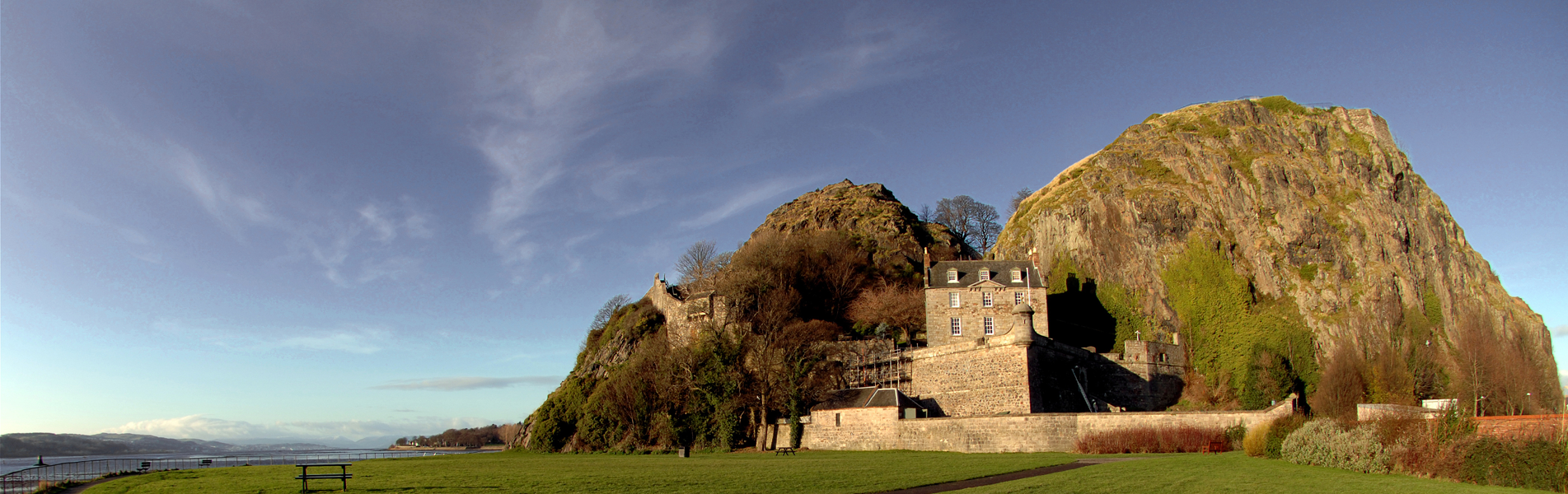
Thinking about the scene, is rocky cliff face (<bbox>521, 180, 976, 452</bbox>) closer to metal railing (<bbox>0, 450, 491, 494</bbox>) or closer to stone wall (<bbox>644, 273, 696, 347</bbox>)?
stone wall (<bbox>644, 273, 696, 347</bbox>)

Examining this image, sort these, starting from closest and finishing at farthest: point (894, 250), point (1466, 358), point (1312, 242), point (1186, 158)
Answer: point (1466, 358) < point (1312, 242) < point (1186, 158) < point (894, 250)

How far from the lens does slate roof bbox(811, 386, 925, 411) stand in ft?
130

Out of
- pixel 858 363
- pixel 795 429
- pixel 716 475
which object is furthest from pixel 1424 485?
pixel 858 363

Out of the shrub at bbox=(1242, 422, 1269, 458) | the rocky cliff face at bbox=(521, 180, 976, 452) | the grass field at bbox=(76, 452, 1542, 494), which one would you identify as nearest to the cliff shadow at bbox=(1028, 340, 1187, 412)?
the rocky cliff face at bbox=(521, 180, 976, 452)

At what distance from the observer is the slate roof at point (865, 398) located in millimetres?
39531

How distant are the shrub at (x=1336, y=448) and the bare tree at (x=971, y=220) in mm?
70058

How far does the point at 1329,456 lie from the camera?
64.3 feet

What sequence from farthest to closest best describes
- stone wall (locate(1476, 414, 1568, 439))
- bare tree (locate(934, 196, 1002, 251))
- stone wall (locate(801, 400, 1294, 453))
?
bare tree (locate(934, 196, 1002, 251))
stone wall (locate(801, 400, 1294, 453))
stone wall (locate(1476, 414, 1568, 439))

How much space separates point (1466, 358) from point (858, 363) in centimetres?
3560

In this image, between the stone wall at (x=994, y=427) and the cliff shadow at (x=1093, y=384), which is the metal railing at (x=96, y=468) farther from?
the cliff shadow at (x=1093, y=384)

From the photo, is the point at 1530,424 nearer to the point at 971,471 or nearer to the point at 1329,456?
the point at 1329,456

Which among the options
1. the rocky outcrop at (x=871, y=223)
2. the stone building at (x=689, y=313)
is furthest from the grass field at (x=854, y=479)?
the rocky outcrop at (x=871, y=223)

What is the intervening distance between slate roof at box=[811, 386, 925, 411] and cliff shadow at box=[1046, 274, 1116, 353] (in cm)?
1703

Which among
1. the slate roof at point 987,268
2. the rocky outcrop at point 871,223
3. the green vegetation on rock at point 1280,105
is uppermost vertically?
the green vegetation on rock at point 1280,105
